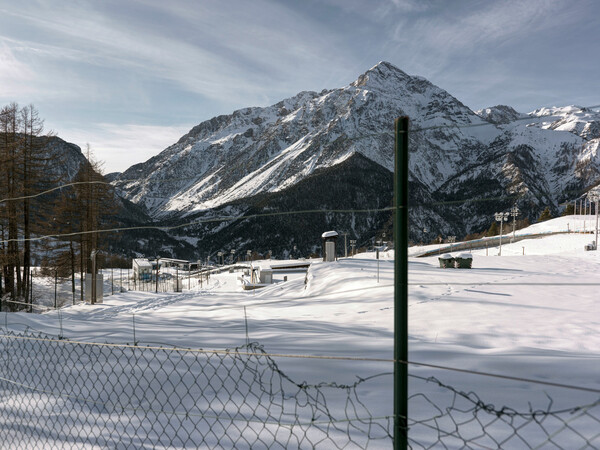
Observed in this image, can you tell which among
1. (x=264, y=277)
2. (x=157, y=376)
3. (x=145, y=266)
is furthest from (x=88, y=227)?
(x=145, y=266)

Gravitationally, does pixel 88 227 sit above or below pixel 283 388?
above

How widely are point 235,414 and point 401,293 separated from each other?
2702mm

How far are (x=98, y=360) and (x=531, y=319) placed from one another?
911 cm

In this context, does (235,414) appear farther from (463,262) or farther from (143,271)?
(143,271)

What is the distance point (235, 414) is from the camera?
4.07m

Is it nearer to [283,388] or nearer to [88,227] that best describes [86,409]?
[283,388]

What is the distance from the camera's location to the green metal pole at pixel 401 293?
2.29 metres

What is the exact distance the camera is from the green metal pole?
2.29 metres

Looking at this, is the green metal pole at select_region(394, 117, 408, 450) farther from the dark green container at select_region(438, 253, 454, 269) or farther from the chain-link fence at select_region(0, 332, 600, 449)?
the dark green container at select_region(438, 253, 454, 269)

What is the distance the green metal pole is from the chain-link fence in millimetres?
493

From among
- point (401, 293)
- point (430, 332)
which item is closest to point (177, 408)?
point (401, 293)

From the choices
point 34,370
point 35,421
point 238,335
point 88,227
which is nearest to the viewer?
point 35,421

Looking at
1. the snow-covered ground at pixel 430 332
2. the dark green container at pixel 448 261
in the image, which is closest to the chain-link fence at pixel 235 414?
the snow-covered ground at pixel 430 332

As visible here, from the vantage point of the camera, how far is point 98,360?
5945 mm
